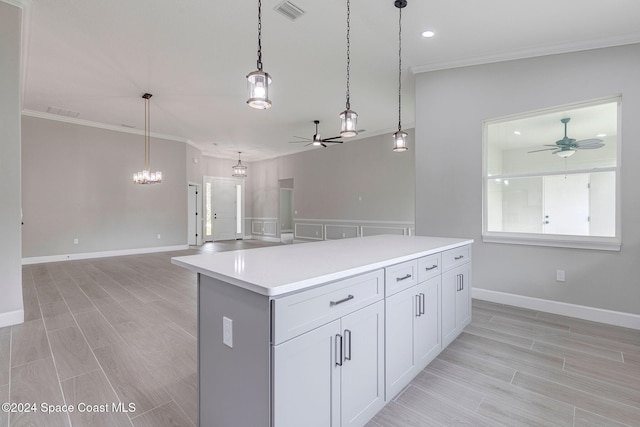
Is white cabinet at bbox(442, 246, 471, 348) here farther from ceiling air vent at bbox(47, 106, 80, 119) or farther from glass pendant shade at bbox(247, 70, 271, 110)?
ceiling air vent at bbox(47, 106, 80, 119)

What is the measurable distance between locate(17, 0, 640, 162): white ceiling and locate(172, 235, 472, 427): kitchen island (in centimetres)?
258

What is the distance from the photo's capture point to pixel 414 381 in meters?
2.07

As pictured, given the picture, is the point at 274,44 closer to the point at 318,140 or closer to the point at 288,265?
the point at 318,140

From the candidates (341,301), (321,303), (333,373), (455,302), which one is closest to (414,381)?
(455,302)

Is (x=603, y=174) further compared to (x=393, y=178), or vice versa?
(x=393, y=178)

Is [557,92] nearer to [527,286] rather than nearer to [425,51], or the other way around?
[425,51]

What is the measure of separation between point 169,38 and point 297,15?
1.59 meters

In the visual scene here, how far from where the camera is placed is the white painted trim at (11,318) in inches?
115

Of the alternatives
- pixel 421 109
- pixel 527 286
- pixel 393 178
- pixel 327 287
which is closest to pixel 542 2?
pixel 421 109

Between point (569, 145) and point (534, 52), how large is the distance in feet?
3.79

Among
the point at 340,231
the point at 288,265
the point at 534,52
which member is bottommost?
the point at 340,231

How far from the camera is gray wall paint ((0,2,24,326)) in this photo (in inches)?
115

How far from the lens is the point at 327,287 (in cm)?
136

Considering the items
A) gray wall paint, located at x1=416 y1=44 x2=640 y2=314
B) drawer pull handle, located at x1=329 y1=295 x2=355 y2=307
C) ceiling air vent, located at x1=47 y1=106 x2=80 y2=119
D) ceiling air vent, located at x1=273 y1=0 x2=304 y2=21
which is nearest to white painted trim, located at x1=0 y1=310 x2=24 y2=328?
drawer pull handle, located at x1=329 y1=295 x2=355 y2=307
